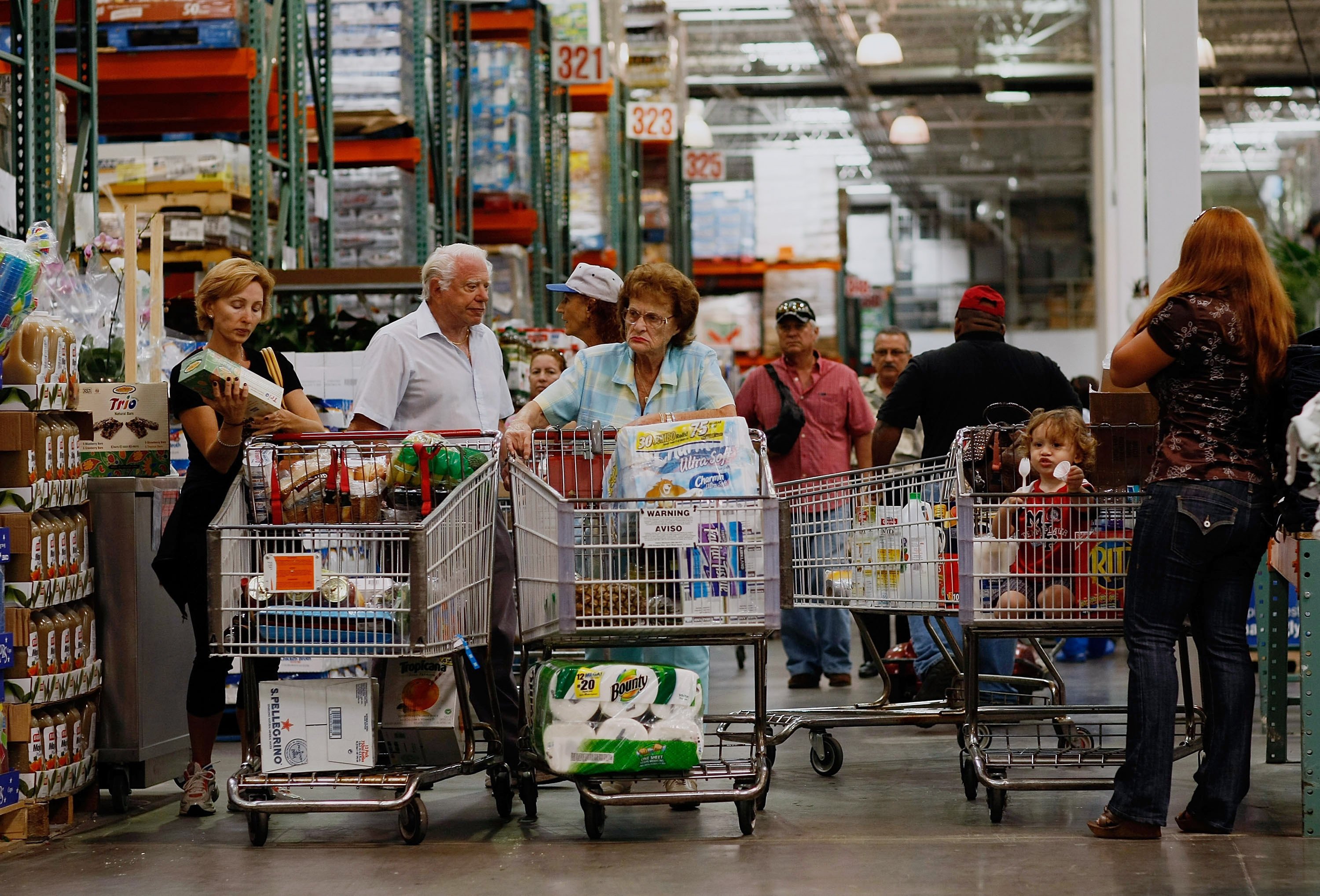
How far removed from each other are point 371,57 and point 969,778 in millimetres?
6231

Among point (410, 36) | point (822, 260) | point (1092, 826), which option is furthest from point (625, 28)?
point (1092, 826)

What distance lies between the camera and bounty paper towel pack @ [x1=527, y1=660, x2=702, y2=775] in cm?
472

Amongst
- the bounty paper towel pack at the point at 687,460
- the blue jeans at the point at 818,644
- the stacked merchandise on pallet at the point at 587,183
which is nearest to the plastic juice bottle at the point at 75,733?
the bounty paper towel pack at the point at 687,460

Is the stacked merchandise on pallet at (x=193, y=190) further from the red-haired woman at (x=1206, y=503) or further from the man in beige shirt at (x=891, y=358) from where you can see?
the red-haired woman at (x=1206, y=503)

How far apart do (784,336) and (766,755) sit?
10.5ft

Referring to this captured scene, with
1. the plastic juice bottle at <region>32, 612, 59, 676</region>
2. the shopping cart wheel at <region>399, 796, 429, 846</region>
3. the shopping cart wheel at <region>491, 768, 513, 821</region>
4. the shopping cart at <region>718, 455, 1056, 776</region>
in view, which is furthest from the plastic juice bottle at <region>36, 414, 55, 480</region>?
the shopping cart at <region>718, 455, 1056, 776</region>

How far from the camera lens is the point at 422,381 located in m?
5.52

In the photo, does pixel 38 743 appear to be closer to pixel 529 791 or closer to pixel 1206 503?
pixel 529 791

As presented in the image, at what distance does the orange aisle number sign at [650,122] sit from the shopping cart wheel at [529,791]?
11.3 metres

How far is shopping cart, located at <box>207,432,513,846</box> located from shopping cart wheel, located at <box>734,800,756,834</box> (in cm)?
85

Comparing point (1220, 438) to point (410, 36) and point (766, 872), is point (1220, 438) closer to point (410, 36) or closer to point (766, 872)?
point (766, 872)

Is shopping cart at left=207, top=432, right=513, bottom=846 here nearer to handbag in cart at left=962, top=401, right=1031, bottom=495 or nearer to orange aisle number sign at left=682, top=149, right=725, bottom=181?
handbag in cart at left=962, top=401, right=1031, bottom=495

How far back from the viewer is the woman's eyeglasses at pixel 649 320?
5.18m

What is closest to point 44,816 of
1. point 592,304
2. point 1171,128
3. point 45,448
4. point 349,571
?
point 45,448
